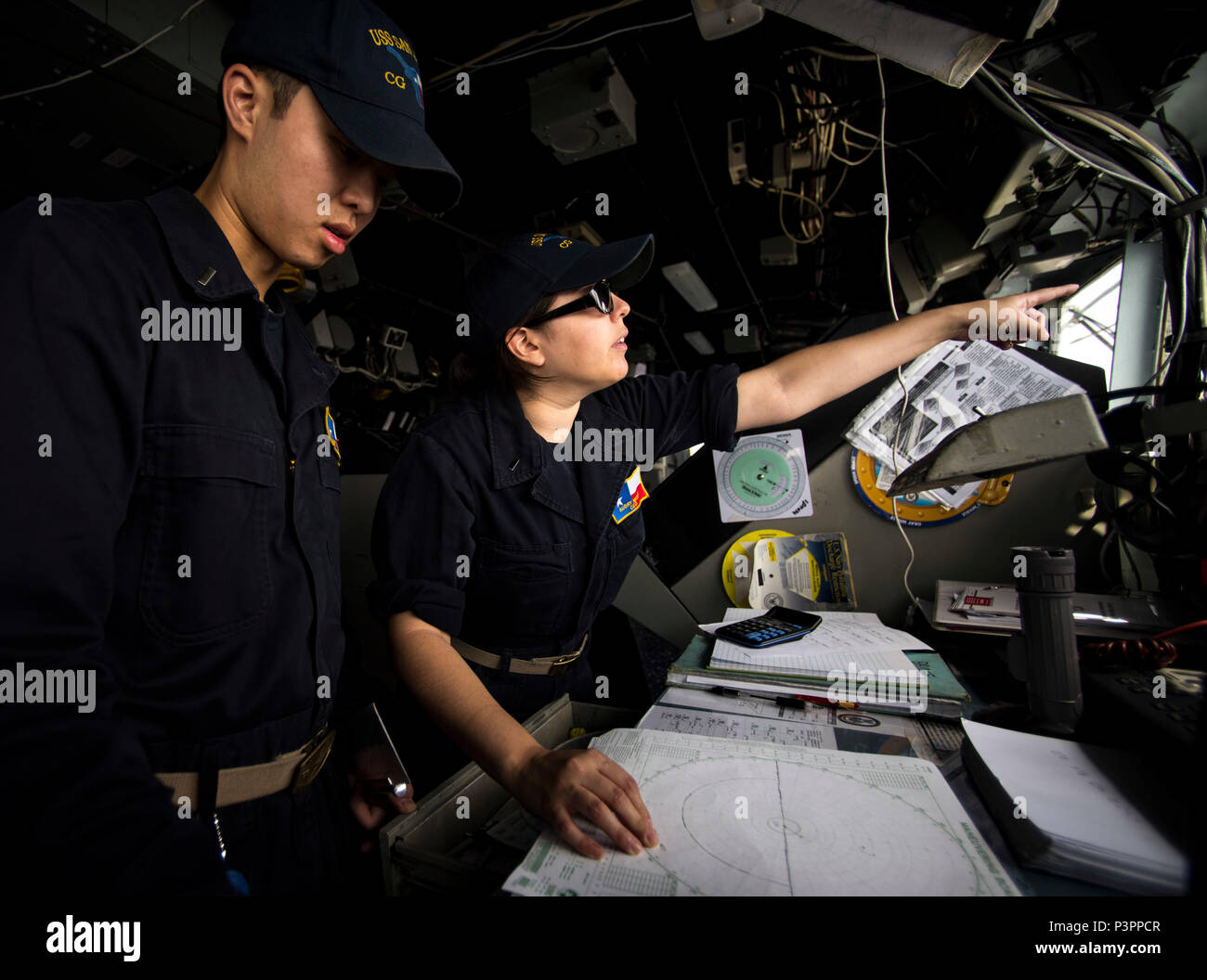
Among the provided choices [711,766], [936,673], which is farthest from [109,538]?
[936,673]

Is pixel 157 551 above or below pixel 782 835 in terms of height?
above

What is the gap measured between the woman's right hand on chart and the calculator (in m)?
0.60

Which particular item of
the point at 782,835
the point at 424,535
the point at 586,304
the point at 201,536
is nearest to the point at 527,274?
the point at 586,304

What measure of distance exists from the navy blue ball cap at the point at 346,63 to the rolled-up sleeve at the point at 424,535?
0.55 meters

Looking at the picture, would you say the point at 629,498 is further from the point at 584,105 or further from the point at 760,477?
the point at 584,105

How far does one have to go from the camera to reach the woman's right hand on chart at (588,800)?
53 cm

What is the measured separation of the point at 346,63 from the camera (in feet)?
2.43

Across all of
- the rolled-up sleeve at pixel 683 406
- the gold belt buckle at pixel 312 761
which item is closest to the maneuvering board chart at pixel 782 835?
the gold belt buckle at pixel 312 761

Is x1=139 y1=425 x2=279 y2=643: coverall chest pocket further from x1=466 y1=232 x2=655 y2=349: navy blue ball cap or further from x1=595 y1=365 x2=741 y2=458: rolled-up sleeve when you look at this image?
x1=595 y1=365 x2=741 y2=458: rolled-up sleeve

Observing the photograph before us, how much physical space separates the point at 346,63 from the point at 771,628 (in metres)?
1.24

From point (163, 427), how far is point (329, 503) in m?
0.30

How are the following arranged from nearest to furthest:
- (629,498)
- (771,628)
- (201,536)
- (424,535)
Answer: (201,536)
(424,535)
(771,628)
(629,498)

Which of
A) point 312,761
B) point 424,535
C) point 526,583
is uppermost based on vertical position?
point 424,535

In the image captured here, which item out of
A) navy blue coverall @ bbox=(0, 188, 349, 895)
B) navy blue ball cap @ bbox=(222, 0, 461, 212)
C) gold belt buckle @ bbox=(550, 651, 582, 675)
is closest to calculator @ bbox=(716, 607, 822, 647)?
gold belt buckle @ bbox=(550, 651, 582, 675)
